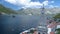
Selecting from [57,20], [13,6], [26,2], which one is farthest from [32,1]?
[57,20]

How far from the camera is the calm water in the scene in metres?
3.77

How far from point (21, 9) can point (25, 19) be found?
24 centimetres

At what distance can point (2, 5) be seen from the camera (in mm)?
3871

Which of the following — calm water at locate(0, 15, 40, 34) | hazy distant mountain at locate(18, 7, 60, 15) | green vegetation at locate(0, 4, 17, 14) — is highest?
green vegetation at locate(0, 4, 17, 14)

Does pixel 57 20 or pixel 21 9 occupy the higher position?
pixel 21 9

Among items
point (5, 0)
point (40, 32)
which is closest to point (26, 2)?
point (5, 0)

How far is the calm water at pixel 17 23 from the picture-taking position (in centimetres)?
377

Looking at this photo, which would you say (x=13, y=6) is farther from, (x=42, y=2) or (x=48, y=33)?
(x=48, y=33)

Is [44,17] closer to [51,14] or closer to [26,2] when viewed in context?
[51,14]

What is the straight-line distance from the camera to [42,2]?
380cm

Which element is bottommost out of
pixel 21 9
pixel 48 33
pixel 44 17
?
pixel 48 33

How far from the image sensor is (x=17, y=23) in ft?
12.4

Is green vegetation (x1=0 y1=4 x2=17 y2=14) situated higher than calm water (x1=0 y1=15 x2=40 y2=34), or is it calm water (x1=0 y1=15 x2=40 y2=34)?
green vegetation (x1=0 y1=4 x2=17 y2=14)

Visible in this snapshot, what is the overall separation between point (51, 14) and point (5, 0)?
985 millimetres
